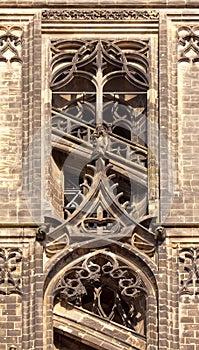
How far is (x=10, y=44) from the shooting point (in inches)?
1933

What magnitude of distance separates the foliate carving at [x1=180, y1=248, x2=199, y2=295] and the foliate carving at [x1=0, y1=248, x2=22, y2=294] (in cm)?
189

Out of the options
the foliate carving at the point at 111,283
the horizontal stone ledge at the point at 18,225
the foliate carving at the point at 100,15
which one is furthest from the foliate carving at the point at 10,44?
the foliate carving at the point at 111,283

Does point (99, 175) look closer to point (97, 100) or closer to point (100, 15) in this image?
point (97, 100)

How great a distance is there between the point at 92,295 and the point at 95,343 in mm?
757

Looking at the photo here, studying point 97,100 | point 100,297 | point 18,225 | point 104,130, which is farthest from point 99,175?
point 100,297

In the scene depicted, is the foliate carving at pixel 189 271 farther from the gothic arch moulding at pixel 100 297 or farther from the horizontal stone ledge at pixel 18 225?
the horizontal stone ledge at pixel 18 225

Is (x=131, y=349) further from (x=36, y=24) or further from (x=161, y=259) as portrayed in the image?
(x=36, y=24)

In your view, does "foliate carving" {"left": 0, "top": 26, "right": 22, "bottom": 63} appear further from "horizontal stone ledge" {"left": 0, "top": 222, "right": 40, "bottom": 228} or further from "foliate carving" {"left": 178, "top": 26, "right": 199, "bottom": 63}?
"horizontal stone ledge" {"left": 0, "top": 222, "right": 40, "bottom": 228}

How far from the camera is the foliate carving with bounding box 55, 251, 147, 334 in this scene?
47.5m

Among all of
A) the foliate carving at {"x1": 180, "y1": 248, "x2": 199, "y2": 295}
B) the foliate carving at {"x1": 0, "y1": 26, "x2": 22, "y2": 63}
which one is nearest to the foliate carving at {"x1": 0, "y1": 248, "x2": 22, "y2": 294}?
the foliate carving at {"x1": 180, "y1": 248, "x2": 199, "y2": 295}

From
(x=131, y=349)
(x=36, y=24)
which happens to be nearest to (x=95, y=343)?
(x=131, y=349)

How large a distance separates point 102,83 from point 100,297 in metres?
2.80

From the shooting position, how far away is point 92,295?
157ft

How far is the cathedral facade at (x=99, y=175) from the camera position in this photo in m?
47.4
